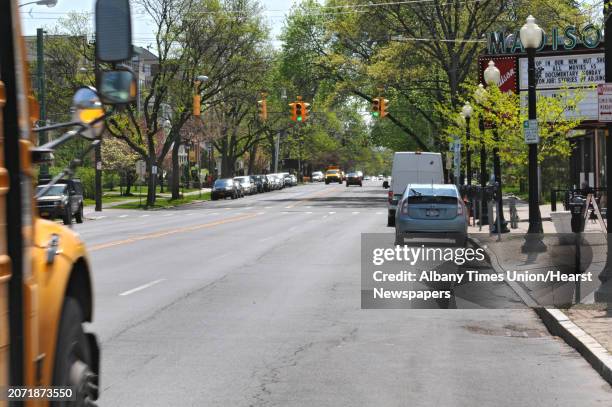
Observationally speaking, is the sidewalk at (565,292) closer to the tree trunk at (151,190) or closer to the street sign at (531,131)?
the street sign at (531,131)

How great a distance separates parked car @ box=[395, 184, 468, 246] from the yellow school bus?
749 inches

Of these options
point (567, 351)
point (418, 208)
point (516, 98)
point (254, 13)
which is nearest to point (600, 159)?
point (516, 98)

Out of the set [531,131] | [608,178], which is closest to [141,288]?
[608,178]

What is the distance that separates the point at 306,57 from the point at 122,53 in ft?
217

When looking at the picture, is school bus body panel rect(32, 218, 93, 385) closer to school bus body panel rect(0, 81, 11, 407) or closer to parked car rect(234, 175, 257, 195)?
school bus body panel rect(0, 81, 11, 407)

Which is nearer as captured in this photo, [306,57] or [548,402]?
[548,402]

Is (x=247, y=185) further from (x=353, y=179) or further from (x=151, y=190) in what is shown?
(x=353, y=179)

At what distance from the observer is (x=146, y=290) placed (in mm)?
15859

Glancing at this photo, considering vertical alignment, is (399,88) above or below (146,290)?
above

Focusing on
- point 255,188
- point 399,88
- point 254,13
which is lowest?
point 255,188

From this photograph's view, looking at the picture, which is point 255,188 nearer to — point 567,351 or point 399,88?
point 399,88

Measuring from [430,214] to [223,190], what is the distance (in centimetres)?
5257

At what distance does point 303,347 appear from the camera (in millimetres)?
10531

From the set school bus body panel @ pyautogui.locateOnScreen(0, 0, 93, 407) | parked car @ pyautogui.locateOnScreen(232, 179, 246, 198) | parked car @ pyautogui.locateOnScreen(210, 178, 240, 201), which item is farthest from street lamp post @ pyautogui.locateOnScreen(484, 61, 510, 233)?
parked car @ pyautogui.locateOnScreen(232, 179, 246, 198)
